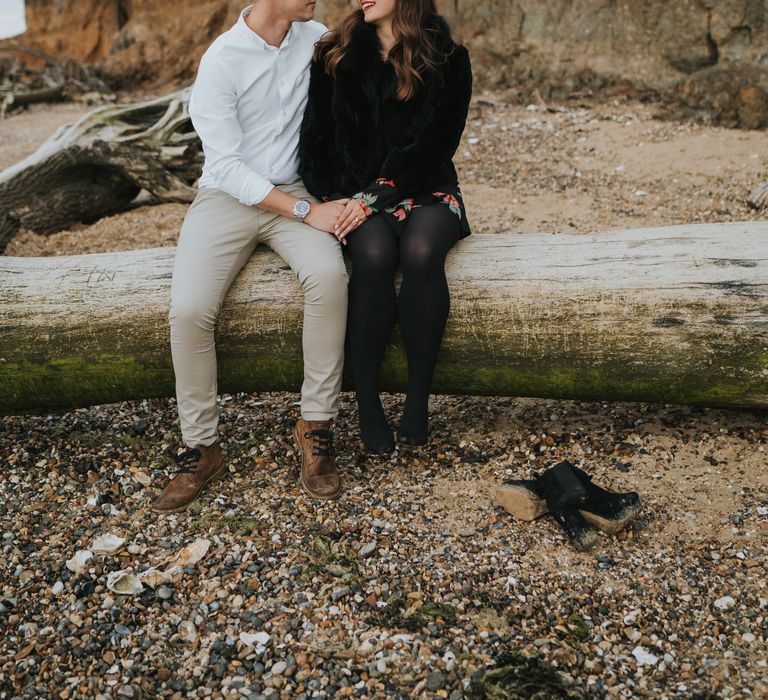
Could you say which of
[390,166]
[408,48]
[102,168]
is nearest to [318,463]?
[390,166]

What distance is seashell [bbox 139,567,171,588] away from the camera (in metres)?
2.79

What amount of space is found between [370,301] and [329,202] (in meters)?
0.50

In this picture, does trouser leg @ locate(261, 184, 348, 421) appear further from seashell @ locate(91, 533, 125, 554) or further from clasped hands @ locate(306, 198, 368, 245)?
seashell @ locate(91, 533, 125, 554)

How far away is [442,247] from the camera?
320cm

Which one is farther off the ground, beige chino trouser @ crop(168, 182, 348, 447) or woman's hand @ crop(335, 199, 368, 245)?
woman's hand @ crop(335, 199, 368, 245)

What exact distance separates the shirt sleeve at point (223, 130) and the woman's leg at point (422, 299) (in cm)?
65

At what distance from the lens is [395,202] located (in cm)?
335

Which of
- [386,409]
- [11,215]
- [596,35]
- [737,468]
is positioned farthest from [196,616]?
[596,35]

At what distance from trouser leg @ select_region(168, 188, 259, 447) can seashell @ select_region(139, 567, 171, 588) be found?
0.60 metres

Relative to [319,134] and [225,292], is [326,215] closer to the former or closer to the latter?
[319,134]

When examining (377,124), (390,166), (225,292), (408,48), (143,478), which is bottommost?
(143,478)

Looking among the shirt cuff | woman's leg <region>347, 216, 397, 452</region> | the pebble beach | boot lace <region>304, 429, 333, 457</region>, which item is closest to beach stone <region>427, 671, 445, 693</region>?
the pebble beach

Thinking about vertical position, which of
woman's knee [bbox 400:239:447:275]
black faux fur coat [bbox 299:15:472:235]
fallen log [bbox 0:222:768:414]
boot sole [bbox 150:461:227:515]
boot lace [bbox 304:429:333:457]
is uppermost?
black faux fur coat [bbox 299:15:472:235]

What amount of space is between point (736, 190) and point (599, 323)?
3.91 meters
